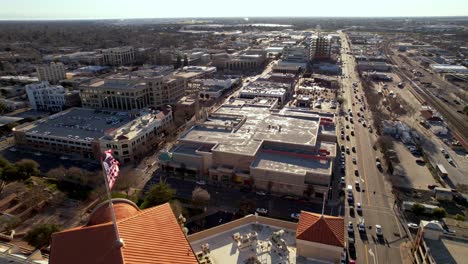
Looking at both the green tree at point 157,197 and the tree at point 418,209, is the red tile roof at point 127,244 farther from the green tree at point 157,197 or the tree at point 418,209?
the tree at point 418,209

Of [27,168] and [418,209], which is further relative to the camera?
[27,168]

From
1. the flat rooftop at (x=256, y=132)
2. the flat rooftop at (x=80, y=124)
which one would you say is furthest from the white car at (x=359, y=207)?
the flat rooftop at (x=80, y=124)

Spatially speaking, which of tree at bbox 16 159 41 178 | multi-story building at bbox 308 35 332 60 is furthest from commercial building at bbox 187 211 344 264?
multi-story building at bbox 308 35 332 60

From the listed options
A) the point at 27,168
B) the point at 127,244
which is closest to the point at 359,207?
the point at 127,244

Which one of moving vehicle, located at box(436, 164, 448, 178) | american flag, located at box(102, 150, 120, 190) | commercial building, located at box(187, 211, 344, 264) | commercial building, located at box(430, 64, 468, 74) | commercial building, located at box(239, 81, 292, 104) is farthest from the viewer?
commercial building, located at box(430, 64, 468, 74)

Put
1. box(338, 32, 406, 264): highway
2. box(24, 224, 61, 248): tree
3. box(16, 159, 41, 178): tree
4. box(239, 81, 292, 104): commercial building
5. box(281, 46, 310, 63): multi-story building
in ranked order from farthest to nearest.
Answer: box(281, 46, 310, 63): multi-story building → box(239, 81, 292, 104): commercial building → box(16, 159, 41, 178): tree → box(338, 32, 406, 264): highway → box(24, 224, 61, 248): tree

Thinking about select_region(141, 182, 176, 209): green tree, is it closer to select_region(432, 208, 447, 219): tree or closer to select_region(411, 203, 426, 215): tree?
select_region(411, 203, 426, 215): tree

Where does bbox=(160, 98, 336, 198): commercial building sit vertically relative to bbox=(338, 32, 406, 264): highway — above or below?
above

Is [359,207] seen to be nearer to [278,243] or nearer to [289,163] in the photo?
[289,163]
